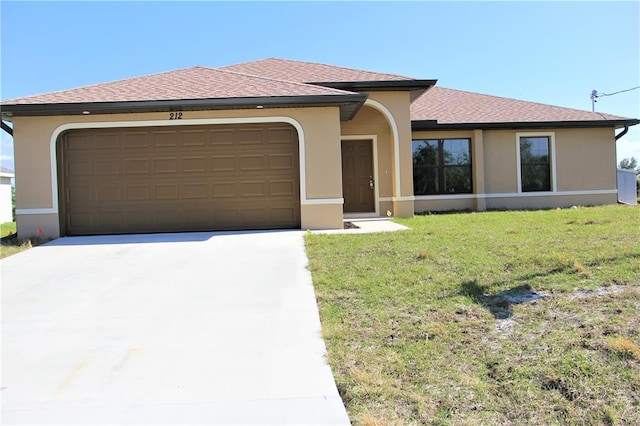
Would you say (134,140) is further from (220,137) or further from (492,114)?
(492,114)

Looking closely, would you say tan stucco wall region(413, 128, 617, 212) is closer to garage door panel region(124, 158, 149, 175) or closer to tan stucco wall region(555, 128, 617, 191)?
tan stucco wall region(555, 128, 617, 191)

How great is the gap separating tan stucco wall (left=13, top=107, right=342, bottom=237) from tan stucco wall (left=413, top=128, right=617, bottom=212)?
549 cm

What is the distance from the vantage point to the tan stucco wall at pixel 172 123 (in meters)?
11.4

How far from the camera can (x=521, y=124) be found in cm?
1647

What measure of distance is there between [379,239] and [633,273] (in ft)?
14.5

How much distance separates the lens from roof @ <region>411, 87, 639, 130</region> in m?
16.2

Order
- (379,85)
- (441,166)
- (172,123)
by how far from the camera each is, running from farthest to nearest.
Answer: (441,166), (379,85), (172,123)

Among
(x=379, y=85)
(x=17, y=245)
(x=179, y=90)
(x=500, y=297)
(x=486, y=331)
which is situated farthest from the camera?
(x=379, y=85)

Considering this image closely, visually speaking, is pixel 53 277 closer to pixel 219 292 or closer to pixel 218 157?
pixel 219 292

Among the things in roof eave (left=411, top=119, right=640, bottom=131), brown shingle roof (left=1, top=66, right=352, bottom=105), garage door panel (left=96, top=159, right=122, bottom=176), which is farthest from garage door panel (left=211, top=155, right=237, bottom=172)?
roof eave (left=411, top=119, right=640, bottom=131)

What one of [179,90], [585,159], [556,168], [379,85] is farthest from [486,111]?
[179,90]

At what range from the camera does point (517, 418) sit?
341 centimetres

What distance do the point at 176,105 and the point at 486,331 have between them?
29.1 feet

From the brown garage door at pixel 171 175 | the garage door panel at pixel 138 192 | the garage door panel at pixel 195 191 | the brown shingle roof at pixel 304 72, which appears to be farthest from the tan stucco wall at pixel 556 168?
the garage door panel at pixel 138 192
